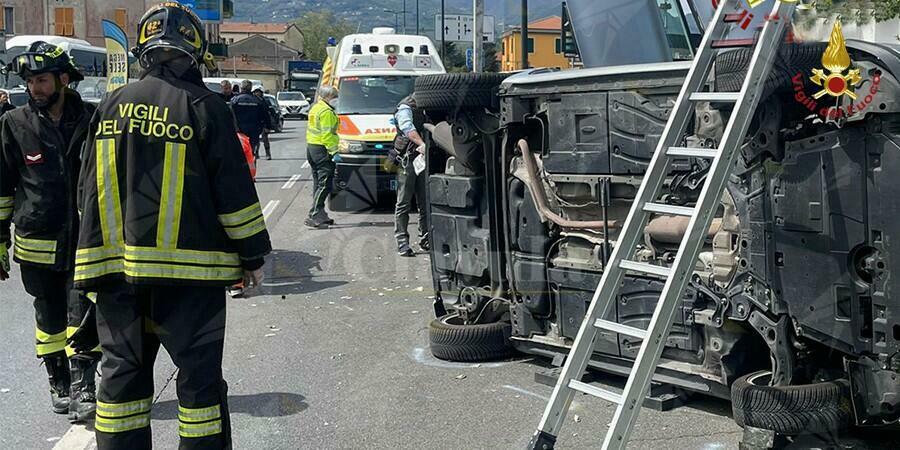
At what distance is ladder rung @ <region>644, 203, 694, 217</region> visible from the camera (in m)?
3.93

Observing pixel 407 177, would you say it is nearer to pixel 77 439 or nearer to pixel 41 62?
pixel 41 62

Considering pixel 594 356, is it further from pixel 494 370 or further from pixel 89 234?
pixel 89 234

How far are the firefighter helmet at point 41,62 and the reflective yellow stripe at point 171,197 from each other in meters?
1.81

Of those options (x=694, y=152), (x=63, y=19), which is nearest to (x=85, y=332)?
(x=694, y=152)

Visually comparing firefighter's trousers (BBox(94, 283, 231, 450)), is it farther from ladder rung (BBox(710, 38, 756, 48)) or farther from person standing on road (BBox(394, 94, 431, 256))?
person standing on road (BBox(394, 94, 431, 256))

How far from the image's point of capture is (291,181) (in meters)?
19.2

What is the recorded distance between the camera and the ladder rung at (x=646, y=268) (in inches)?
154

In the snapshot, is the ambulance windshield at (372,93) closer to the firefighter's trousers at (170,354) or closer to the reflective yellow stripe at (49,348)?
the reflective yellow stripe at (49,348)

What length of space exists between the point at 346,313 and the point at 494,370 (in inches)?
83.9

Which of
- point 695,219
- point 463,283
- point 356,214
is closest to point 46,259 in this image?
point 463,283

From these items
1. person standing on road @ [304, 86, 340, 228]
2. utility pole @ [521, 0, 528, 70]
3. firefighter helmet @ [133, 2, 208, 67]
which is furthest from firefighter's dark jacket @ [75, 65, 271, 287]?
utility pole @ [521, 0, 528, 70]

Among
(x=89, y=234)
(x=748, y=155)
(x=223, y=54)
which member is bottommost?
(x=89, y=234)

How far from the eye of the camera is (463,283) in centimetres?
646

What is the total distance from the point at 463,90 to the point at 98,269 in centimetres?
273
